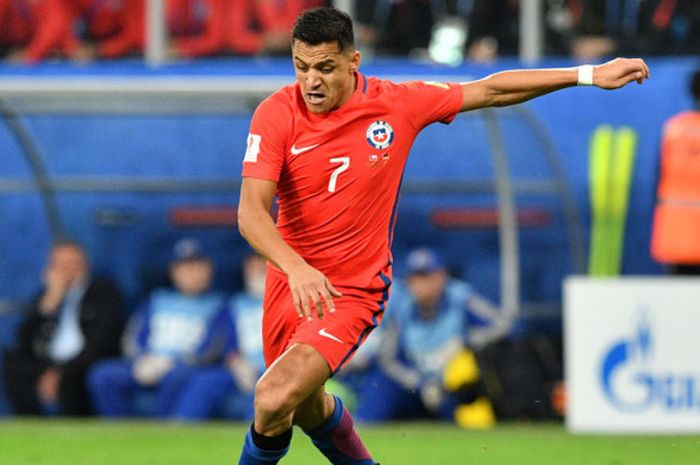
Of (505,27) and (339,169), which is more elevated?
(339,169)

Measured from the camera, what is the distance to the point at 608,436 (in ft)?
35.6

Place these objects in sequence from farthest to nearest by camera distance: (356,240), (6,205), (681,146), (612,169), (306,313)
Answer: (6,205) < (612,169) < (681,146) < (356,240) < (306,313)

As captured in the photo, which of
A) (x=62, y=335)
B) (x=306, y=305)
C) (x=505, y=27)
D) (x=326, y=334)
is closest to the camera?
(x=306, y=305)

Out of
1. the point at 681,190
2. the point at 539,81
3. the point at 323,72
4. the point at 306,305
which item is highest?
the point at 323,72

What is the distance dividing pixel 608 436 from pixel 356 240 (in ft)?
15.7

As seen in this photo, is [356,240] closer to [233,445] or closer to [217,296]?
[233,445]

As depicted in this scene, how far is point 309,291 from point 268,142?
0.70 metres

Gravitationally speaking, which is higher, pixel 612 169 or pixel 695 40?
pixel 695 40

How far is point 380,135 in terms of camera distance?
258 inches


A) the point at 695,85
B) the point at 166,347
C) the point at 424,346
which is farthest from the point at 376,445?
the point at 695,85

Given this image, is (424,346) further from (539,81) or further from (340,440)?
(539,81)

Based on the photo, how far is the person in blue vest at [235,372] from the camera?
39.7ft

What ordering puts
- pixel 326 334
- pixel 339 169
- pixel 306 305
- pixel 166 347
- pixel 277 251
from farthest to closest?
pixel 166 347
pixel 339 169
pixel 326 334
pixel 277 251
pixel 306 305

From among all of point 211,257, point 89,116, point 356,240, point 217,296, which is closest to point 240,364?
point 217,296
